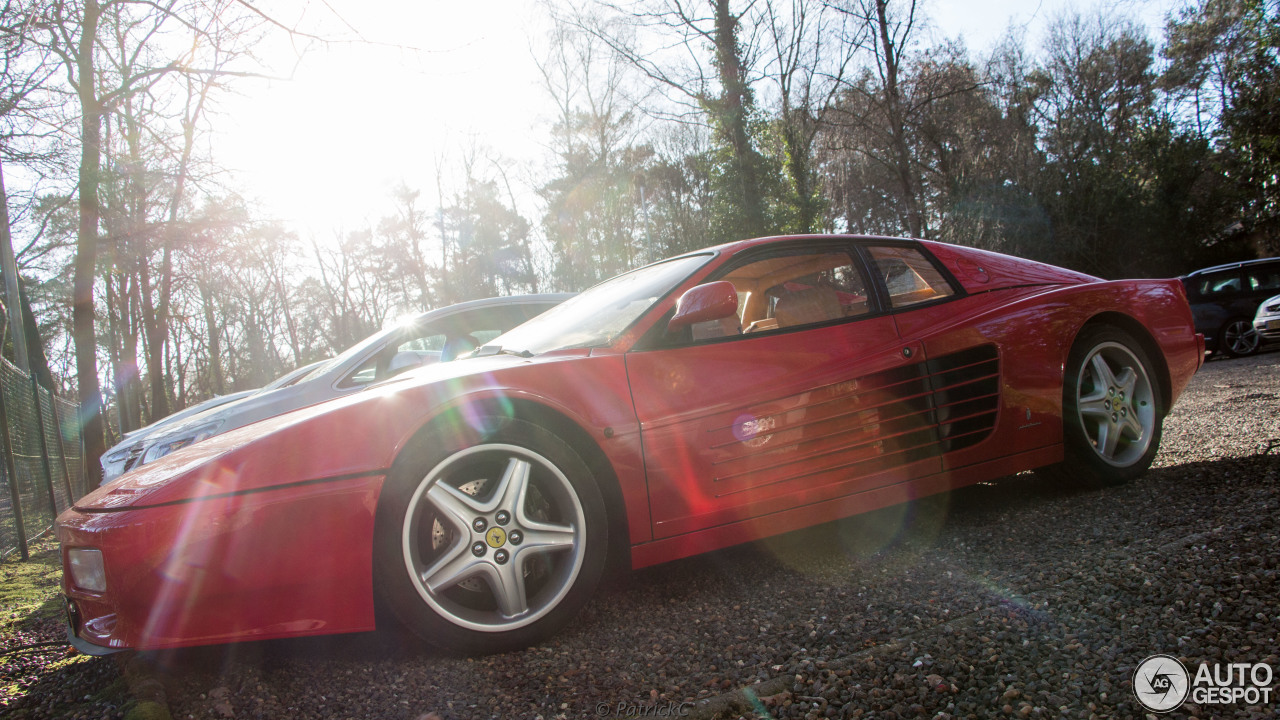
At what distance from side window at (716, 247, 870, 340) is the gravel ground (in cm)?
95

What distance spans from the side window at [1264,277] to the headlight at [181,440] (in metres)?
15.0

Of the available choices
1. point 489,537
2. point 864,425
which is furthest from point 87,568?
point 864,425

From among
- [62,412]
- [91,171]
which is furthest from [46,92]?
[62,412]

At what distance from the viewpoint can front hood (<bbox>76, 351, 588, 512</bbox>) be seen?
1913mm

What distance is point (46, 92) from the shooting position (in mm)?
7492

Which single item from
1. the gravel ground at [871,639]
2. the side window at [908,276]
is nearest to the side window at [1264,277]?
the gravel ground at [871,639]

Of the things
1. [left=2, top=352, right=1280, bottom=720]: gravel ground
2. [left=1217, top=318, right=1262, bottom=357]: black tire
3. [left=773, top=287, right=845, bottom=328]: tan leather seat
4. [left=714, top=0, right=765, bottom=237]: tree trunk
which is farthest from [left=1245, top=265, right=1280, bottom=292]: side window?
[left=773, top=287, right=845, bottom=328]: tan leather seat

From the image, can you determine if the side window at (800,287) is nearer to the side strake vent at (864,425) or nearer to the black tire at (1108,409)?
the side strake vent at (864,425)

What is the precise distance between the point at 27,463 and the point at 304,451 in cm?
627

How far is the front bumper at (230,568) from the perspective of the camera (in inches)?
71.1

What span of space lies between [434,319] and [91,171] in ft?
21.5

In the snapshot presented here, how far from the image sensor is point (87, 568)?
188cm

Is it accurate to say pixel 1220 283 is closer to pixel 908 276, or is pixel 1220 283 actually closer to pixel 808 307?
pixel 908 276

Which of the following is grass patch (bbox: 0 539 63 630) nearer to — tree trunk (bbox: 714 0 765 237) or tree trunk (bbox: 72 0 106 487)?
tree trunk (bbox: 72 0 106 487)
